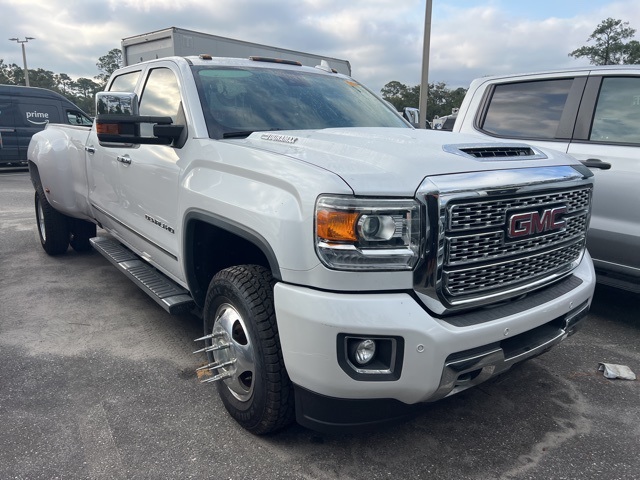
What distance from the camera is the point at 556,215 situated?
2434 millimetres

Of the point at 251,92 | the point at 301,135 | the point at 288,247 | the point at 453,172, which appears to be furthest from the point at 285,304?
the point at 251,92

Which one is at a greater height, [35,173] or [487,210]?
[487,210]

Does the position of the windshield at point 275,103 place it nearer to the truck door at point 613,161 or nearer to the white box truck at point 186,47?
the truck door at point 613,161

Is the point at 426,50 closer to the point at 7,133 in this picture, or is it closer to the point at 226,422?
the point at 7,133

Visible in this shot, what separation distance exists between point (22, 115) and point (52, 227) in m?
10.9

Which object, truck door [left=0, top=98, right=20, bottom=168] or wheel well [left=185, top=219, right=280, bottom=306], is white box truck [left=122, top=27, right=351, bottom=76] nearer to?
truck door [left=0, top=98, right=20, bottom=168]

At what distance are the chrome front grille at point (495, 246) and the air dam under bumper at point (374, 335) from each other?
0.17 m

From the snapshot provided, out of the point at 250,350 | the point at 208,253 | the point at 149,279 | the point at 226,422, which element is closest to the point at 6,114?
the point at 149,279

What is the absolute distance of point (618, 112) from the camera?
401 centimetres

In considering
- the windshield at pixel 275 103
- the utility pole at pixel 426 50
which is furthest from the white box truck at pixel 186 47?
the windshield at pixel 275 103

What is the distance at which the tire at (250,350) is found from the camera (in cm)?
227

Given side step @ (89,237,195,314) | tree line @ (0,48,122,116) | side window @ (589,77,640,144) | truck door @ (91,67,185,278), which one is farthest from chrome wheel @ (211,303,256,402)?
tree line @ (0,48,122,116)

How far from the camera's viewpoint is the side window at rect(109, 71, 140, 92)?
4.21 m

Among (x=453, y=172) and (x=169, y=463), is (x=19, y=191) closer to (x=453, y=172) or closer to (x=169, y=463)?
(x=169, y=463)
